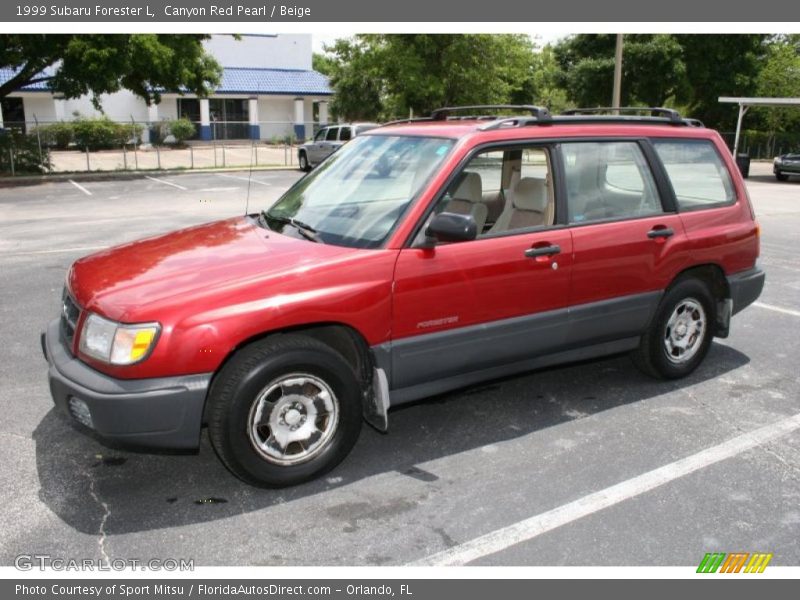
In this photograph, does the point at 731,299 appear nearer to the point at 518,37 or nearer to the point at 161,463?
the point at 161,463

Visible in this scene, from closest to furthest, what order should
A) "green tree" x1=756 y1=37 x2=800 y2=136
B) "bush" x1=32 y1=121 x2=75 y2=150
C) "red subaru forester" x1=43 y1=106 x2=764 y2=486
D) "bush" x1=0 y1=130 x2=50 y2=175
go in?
"red subaru forester" x1=43 y1=106 x2=764 y2=486
"bush" x1=0 y1=130 x2=50 y2=175
"bush" x1=32 y1=121 x2=75 y2=150
"green tree" x1=756 y1=37 x2=800 y2=136

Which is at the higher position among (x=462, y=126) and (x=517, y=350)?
(x=462, y=126)

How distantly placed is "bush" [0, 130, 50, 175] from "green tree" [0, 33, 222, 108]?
5.09ft

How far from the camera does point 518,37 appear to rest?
120 ft

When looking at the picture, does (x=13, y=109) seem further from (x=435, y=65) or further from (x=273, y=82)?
(x=435, y=65)

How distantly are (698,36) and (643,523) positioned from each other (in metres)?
41.2

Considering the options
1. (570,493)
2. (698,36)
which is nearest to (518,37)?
(698,36)

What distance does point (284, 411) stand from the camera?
12.1 feet

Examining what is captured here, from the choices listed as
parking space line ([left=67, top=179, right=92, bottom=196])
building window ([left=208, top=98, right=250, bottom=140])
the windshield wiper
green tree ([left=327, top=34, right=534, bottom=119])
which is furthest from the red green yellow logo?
building window ([left=208, top=98, right=250, bottom=140])

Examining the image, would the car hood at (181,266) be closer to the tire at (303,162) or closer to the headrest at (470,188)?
the headrest at (470,188)

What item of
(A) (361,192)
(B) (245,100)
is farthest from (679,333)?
(B) (245,100)

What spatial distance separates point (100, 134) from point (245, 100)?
1273 centimetres

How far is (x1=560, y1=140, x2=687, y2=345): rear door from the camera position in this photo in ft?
15.1

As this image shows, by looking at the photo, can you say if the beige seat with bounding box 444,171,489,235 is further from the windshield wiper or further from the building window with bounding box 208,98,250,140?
the building window with bounding box 208,98,250,140
